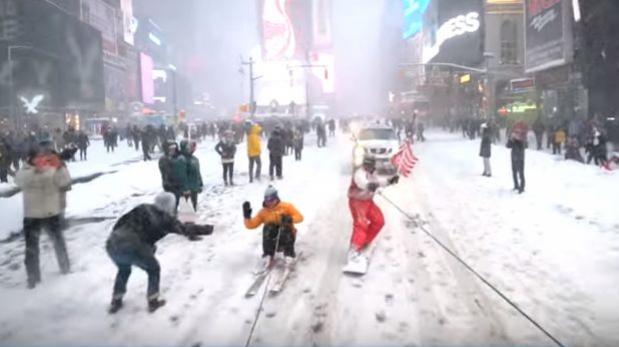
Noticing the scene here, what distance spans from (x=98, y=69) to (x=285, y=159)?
70022mm

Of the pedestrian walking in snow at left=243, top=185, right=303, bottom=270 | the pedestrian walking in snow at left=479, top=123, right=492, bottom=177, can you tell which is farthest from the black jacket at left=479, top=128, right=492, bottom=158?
the pedestrian walking in snow at left=243, top=185, right=303, bottom=270

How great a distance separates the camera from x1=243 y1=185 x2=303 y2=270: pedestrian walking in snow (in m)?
7.84

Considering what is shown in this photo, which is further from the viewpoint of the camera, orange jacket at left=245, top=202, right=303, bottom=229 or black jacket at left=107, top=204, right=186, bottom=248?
orange jacket at left=245, top=202, right=303, bottom=229

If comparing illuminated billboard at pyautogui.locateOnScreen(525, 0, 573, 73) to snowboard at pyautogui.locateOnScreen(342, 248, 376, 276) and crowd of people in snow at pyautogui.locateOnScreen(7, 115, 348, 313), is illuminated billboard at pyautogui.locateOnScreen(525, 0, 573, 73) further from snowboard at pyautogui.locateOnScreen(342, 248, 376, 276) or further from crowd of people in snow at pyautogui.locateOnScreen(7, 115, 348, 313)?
snowboard at pyautogui.locateOnScreen(342, 248, 376, 276)

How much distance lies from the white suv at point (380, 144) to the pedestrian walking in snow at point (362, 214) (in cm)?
1090

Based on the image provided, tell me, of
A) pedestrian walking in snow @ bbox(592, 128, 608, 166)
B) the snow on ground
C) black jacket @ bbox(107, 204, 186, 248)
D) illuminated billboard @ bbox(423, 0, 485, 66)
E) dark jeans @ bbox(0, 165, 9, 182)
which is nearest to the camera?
the snow on ground

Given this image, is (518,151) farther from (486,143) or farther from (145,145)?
(145,145)

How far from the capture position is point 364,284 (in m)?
7.45

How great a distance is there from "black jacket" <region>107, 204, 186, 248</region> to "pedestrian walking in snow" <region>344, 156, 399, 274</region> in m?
2.71

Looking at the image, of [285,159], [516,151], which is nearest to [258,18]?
[285,159]

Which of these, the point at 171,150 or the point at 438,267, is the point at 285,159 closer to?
the point at 171,150

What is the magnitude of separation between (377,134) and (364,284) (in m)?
15.3

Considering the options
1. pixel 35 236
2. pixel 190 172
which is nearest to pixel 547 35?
pixel 190 172

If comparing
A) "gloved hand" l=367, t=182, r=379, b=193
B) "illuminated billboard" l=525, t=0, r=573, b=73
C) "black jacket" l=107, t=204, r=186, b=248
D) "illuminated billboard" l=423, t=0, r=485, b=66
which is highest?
"illuminated billboard" l=423, t=0, r=485, b=66
